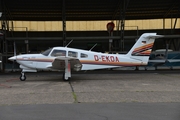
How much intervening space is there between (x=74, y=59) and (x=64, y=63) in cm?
85

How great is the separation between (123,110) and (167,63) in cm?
1934

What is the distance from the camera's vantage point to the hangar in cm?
2352

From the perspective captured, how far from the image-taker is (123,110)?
23.5ft

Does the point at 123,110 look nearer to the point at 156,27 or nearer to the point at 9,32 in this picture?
the point at 9,32

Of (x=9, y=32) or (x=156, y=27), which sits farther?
(x=156, y=27)
